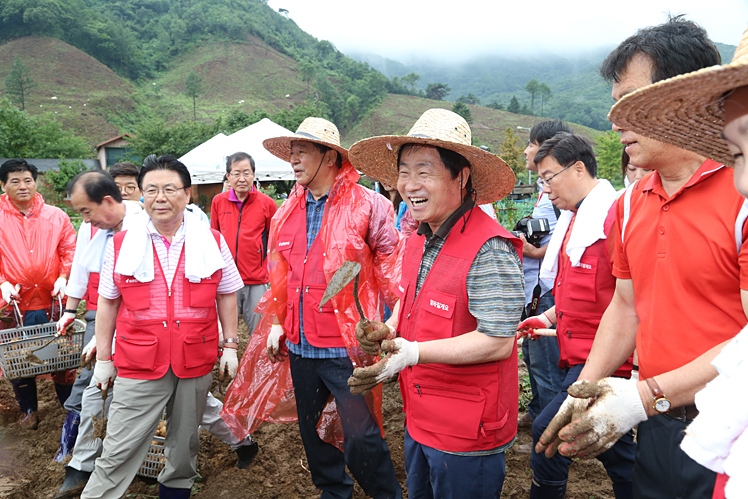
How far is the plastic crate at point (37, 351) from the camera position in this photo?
3092 millimetres

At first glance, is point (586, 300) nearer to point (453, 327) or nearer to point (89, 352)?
point (453, 327)

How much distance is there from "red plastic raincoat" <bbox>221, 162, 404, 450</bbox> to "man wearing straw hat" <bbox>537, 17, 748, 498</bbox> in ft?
4.24

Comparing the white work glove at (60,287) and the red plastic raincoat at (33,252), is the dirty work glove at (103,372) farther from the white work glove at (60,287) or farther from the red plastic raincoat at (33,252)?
Answer: the red plastic raincoat at (33,252)

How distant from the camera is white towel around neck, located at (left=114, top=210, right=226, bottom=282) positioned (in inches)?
92.0

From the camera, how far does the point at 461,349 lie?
1557 mm

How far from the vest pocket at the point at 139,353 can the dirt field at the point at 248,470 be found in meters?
1.06

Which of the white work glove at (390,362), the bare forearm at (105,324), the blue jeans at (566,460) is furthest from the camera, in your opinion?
the bare forearm at (105,324)

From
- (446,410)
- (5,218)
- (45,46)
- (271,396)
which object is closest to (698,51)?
(446,410)

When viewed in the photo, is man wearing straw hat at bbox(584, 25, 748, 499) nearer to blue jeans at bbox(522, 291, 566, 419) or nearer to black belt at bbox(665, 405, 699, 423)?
black belt at bbox(665, 405, 699, 423)

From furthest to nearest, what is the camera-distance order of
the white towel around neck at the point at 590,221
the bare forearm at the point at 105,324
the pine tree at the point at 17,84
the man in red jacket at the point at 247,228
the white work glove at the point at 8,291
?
the pine tree at the point at 17,84 < the man in red jacket at the point at 247,228 < the white work glove at the point at 8,291 < the bare forearm at the point at 105,324 < the white towel around neck at the point at 590,221

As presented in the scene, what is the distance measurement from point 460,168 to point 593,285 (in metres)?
0.95

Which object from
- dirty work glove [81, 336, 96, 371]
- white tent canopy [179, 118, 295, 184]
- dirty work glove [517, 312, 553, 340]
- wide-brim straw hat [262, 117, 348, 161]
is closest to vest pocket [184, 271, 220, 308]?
dirty work glove [81, 336, 96, 371]

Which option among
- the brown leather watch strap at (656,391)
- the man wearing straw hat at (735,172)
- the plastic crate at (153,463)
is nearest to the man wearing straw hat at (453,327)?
the brown leather watch strap at (656,391)

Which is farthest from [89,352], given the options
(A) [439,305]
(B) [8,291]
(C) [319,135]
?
(A) [439,305]
